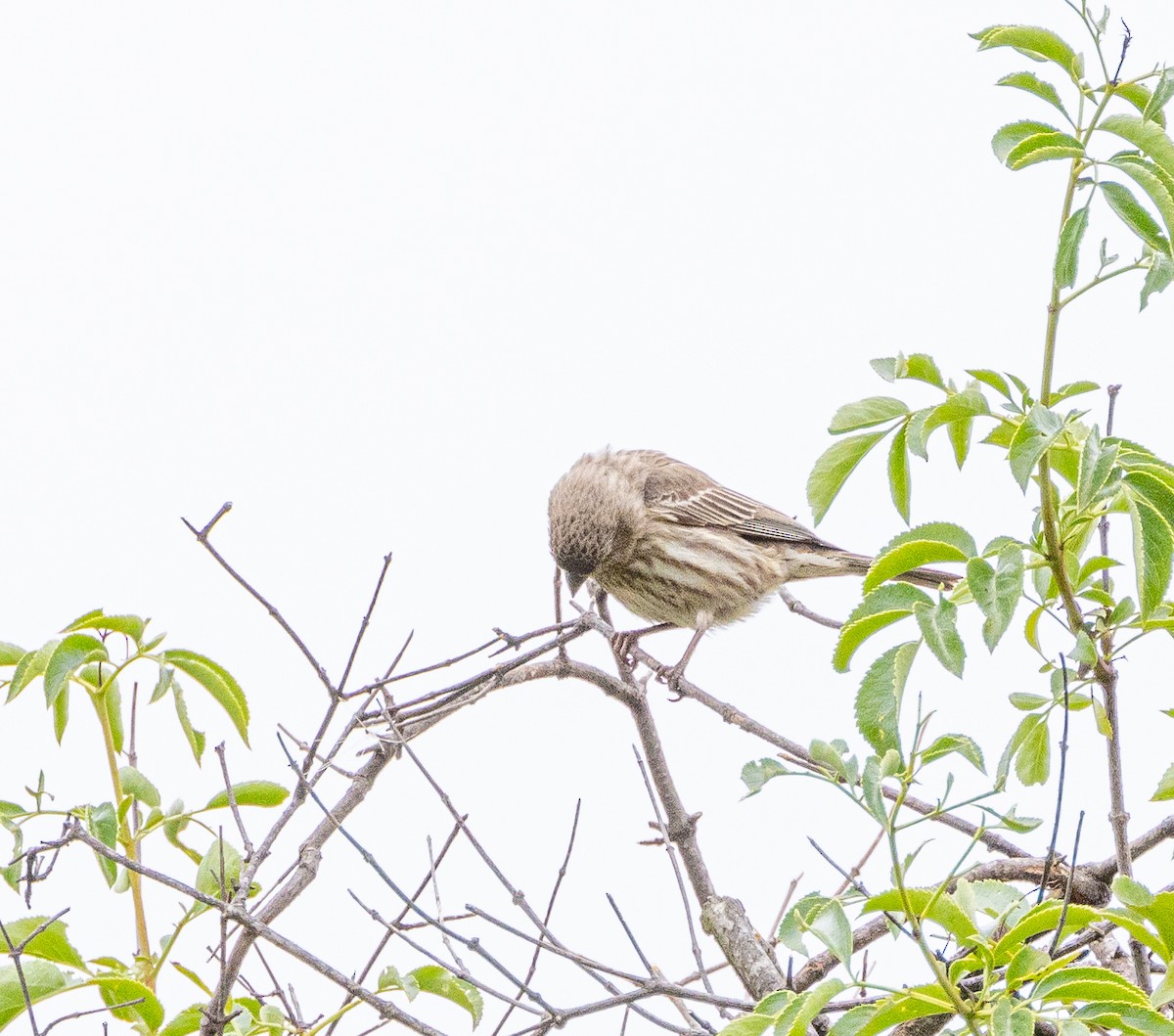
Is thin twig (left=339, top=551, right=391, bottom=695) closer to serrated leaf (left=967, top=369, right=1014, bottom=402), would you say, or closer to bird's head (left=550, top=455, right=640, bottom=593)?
serrated leaf (left=967, top=369, right=1014, bottom=402)

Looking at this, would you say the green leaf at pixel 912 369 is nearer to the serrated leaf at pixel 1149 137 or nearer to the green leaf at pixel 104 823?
the serrated leaf at pixel 1149 137

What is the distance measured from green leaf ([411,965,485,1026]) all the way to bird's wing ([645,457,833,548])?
Answer: 18.6 ft

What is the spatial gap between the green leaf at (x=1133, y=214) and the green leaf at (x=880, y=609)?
2.41 feet

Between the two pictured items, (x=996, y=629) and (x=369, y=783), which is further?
(x=369, y=783)

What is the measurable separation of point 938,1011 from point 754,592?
6.33m

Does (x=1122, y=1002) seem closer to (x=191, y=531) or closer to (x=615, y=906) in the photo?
(x=615, y=906)

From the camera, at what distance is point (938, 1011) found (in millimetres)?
2143

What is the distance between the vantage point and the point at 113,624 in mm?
2965

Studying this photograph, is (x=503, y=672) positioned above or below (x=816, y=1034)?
above

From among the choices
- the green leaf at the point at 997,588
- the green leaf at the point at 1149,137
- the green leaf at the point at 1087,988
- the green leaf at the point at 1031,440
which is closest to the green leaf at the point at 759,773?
the green leaf at the point at 997,588

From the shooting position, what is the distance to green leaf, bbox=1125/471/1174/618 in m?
2.28

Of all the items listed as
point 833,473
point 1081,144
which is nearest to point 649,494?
point 833,473

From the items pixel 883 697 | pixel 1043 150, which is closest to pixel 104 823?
pixel 883 697

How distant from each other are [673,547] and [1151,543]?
6056 mm
